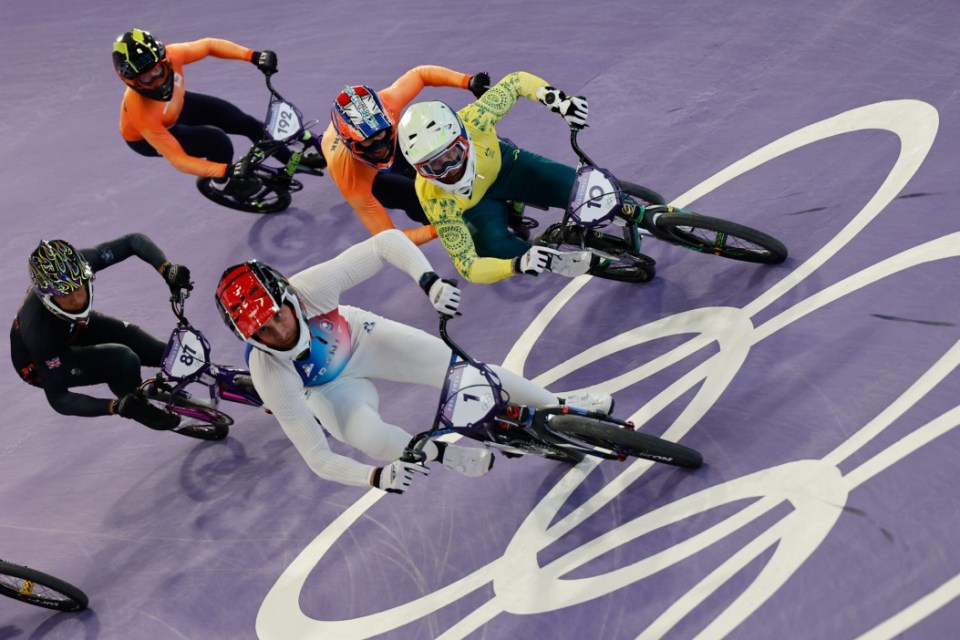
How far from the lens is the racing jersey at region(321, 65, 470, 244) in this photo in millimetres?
7164

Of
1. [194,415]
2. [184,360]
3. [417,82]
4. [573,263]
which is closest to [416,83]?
[417,82]

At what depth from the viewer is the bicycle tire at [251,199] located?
9.23 metres

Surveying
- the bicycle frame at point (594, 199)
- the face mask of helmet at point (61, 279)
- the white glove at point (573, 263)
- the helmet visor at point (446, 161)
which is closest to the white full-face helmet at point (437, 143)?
the helmet visor at point (446, 161)

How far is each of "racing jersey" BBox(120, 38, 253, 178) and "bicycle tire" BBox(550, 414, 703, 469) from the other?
4.06m

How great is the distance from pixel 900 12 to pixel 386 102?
423 centimetres

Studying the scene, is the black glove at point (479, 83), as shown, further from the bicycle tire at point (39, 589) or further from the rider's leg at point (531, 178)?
the bicycle tire at point (39, 589)

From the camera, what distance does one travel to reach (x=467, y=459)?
17.5 ft

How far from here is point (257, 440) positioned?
292 inches

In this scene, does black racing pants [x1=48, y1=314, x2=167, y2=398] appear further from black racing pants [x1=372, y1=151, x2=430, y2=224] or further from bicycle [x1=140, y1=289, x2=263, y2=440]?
black racing pants [x1=372, y1=151, x2=430, y2=224]

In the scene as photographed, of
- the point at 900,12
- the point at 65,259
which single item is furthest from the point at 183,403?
the point at 900,12

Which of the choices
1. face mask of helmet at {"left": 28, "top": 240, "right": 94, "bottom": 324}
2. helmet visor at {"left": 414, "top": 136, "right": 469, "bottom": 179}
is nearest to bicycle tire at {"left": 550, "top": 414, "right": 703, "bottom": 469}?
helmet visor at {"left": 414, "top": 136, "right": 469, "bottom": 179}

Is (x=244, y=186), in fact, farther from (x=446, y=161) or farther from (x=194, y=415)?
(x=446, y=161)

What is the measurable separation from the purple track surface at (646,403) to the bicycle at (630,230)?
0.61 ft

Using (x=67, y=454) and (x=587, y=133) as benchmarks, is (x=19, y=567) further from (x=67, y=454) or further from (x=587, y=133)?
(x=587, y=133)
